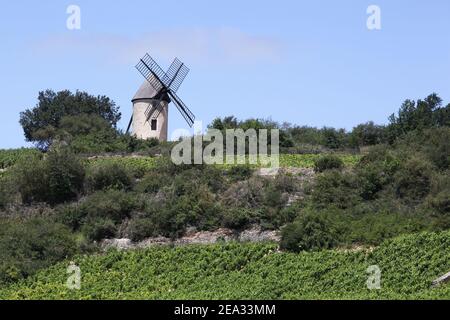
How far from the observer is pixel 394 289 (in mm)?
37062

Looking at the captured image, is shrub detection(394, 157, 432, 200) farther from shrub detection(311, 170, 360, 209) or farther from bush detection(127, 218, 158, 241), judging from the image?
bush detection(127, 218, 158, 241)

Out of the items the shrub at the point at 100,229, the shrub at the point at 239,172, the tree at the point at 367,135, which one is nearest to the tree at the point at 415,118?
the tree at the point at 367,135

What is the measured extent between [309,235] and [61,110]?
1872 inches

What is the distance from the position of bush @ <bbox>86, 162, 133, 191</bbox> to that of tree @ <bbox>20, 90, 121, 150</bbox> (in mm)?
28711

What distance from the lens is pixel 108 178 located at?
57.8m

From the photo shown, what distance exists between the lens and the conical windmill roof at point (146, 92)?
7281 centimetres

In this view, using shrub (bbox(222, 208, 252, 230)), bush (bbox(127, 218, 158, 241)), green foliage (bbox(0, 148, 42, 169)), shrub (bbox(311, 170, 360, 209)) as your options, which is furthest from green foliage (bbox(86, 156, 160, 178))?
shrub (bbox(311, 170, 360, 209))

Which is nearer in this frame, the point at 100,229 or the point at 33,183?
the point at 100,229

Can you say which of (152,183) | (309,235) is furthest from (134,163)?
(309,235)

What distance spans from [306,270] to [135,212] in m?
14.1

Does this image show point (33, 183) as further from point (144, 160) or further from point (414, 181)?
point (414, 181)

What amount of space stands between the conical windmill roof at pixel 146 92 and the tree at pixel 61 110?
13.5m

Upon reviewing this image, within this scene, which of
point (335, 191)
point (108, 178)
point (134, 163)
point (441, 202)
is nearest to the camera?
point (441, 202)
